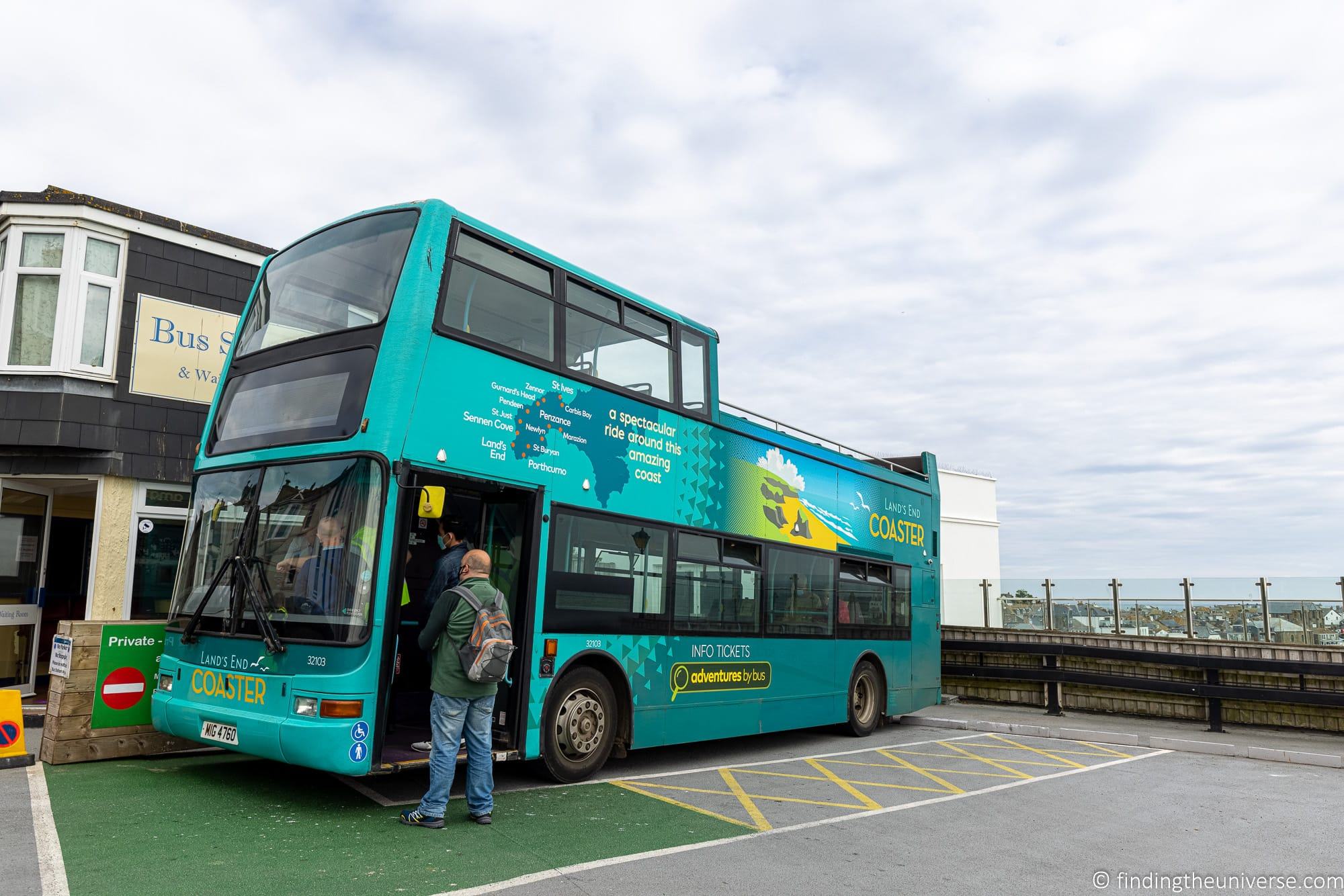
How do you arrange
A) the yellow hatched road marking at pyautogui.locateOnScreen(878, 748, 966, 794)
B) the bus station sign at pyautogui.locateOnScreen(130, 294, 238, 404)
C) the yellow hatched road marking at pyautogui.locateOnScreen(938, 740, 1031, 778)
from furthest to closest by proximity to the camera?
the bus station sign at pyautogui.locateOnScreen(130, 294, 238, 404)
the yellow hatched road marking at pyautogui.locateOnScreen(938, 740, 1031, 778)
the yellow hatched road marking at pyautogui.locateOnScreen(878, 748, 966, 794)

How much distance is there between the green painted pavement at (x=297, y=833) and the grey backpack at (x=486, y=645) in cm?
104

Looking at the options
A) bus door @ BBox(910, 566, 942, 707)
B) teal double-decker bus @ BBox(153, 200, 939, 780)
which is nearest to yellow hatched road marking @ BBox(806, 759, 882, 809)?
teal double-decker bus @ BBox(153, 200, 939, 780)

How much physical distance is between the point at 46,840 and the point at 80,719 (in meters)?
2.66

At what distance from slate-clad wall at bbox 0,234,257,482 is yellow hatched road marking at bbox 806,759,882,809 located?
879cm

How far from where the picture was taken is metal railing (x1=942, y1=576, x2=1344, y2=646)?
15.5 meters

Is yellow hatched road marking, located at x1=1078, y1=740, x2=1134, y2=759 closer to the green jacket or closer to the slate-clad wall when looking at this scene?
the green jacket

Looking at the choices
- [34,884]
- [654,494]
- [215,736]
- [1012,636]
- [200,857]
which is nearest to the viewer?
[34,884]

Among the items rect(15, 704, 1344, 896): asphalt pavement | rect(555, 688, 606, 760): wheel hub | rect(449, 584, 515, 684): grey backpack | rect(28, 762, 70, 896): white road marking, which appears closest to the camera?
rect(28, 762, 70, 896): white road marking

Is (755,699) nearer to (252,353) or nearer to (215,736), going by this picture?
(215,736)

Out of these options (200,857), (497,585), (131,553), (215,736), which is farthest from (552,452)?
(131,553)

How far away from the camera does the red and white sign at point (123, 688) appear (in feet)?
26.2

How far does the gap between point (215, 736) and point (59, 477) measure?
22.1 feet

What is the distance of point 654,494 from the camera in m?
9.07

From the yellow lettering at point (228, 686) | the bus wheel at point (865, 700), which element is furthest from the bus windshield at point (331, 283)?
the bus wheel at point (865, 700)
